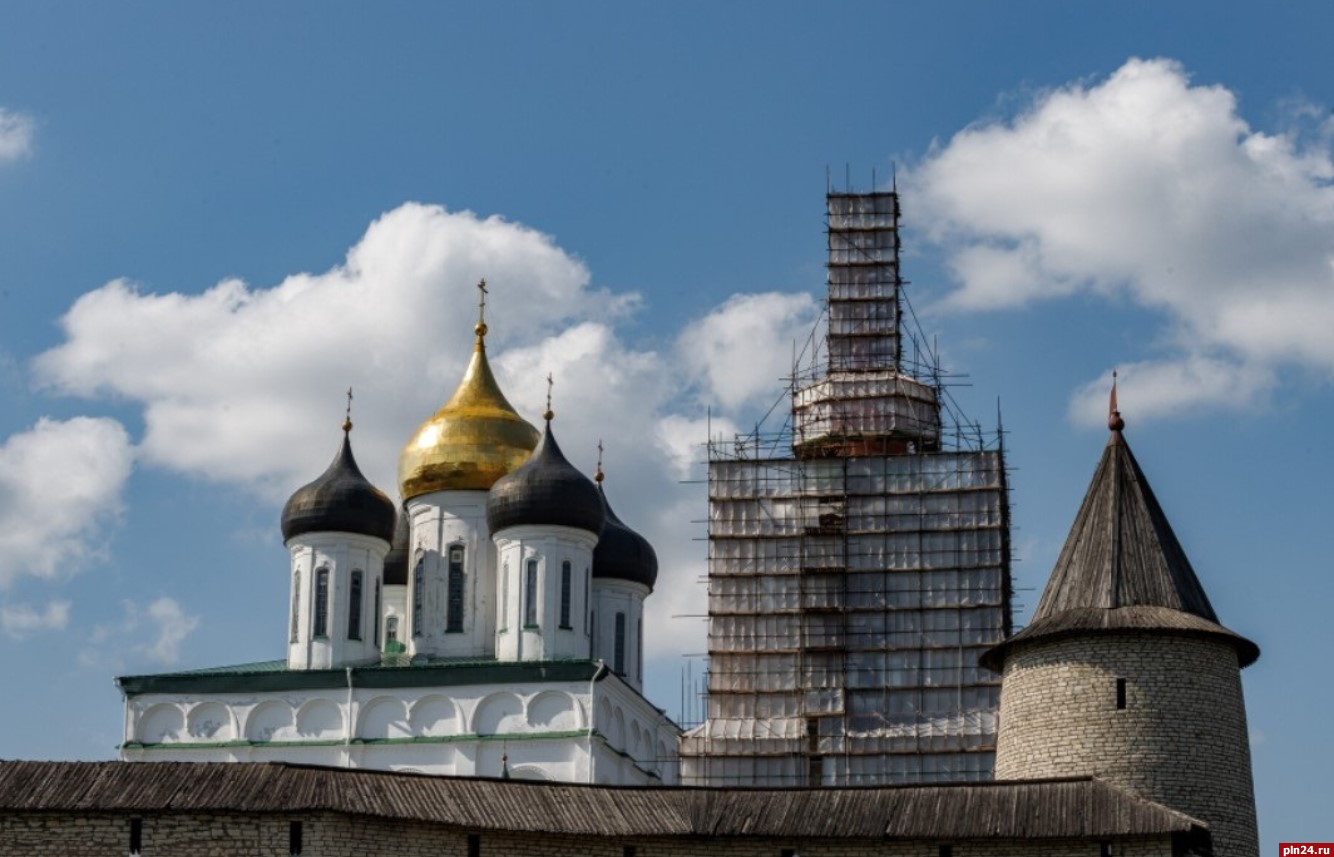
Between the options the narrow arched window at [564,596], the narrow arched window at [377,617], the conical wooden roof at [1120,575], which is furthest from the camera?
the narrow arched window at [377,617]

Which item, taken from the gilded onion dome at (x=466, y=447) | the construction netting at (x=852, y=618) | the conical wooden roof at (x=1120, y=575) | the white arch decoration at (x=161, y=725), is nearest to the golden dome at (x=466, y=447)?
the gilded onion dome at (x=466, y=447)

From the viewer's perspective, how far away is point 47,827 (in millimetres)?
22125

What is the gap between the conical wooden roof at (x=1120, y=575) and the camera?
24219 millimetres

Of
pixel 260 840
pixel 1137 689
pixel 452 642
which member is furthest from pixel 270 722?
pixel 1137 689

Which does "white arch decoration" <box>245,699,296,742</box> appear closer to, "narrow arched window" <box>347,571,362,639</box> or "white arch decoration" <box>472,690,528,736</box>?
"narrow arched window" <box>347,571,362,639</box>

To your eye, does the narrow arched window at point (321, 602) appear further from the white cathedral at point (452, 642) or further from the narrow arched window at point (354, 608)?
the narrow arched window at point (354, 608)

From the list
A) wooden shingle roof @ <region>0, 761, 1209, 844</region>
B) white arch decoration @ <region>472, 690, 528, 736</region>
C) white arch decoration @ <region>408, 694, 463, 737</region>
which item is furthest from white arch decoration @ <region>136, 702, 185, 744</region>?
wooden shingle roof @ <region>0, 761, 1209, 844</region>

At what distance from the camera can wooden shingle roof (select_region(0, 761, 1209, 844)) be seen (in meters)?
22.2

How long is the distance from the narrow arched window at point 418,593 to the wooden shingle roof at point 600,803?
45.4ft

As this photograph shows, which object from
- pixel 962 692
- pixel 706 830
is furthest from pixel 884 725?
pixel 706 830

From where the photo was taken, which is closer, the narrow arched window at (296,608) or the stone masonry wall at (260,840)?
the stone masonry wall at (260,840)

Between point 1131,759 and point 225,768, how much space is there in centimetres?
867

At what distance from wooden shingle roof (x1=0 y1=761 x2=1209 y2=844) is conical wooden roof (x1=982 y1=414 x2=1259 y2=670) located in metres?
2.07

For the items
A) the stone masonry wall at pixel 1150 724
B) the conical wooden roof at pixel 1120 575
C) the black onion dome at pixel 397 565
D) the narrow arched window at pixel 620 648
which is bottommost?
the stone masonry wall at pixel 1150 724
